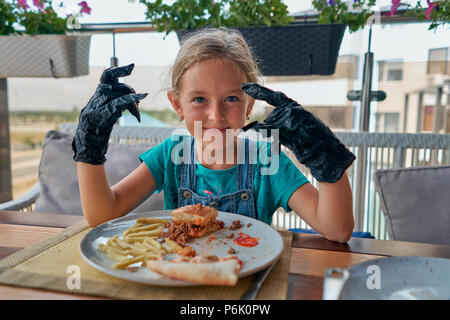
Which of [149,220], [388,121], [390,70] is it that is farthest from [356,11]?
[149,220]

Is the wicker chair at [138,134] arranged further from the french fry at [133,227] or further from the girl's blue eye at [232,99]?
the french fry at [133,227]

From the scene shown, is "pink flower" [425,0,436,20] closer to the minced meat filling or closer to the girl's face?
the girl's face

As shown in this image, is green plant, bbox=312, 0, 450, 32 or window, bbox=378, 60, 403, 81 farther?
window, bbox=378, 60, 403, 81

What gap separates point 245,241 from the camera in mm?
860

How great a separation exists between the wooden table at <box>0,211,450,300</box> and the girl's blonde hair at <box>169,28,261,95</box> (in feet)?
1.99

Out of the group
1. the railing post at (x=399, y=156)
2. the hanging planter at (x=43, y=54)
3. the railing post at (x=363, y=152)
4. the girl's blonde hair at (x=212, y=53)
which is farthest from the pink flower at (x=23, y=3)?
the railing post at (x=399, y=156)

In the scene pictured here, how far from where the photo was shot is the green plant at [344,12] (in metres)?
1.71

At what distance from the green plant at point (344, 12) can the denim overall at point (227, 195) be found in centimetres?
79

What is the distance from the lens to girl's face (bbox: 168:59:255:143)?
1145mm

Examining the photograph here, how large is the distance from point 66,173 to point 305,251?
1.45m

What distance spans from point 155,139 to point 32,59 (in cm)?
84

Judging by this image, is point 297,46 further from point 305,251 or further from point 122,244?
point 122,244

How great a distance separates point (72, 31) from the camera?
2.24 metres

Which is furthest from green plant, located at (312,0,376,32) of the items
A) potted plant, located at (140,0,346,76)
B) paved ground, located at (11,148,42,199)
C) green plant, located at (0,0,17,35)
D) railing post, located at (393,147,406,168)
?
paved ground, located at (11,148,42,199)
